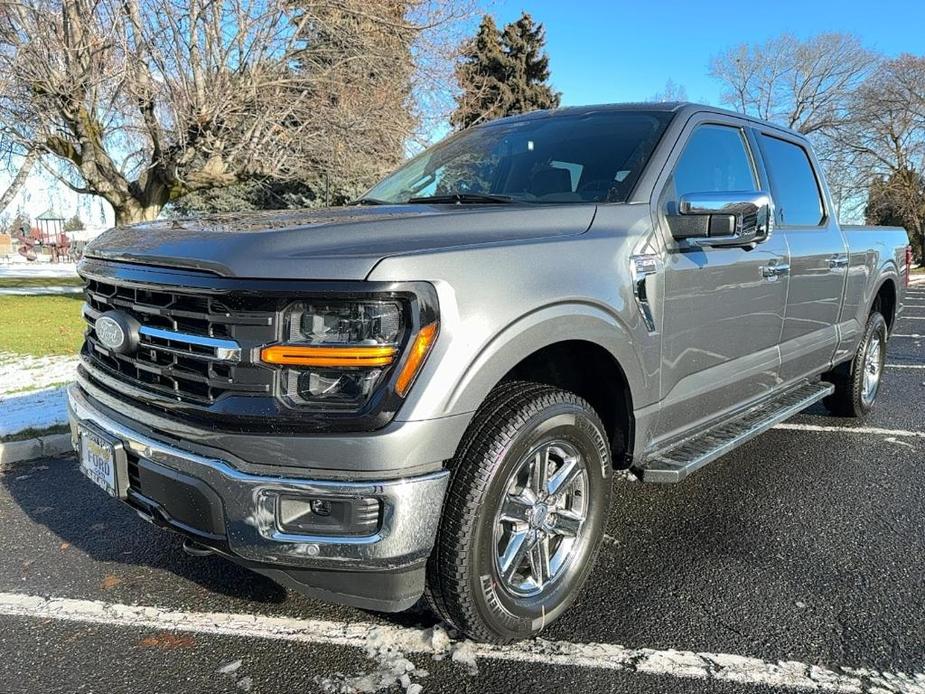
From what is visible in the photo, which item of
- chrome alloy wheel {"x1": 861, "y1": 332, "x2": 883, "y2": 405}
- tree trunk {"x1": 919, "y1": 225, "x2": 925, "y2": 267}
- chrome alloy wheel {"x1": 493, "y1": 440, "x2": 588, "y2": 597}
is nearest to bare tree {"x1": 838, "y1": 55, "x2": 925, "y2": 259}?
tree trunk {"x1": 919, "y1": 225, "x2": 925, "y2": 267}

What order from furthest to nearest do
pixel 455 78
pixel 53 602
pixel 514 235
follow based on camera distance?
1. pixel 455 78
2. pixel 53 602
3. pixel 514 235

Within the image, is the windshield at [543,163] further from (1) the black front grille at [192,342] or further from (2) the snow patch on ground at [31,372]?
(2) the snow patch on ground at [31,372]

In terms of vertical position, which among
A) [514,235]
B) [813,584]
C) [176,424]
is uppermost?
[514,235]

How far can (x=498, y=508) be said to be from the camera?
2281mm

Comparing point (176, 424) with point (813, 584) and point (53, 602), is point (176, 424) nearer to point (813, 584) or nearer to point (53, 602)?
point (53, 602)

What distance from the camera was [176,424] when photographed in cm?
217

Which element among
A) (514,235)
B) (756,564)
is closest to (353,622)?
(514,235)

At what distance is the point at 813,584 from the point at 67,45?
10.9m

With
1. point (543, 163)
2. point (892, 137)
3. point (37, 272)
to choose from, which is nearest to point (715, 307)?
point (543, 163)

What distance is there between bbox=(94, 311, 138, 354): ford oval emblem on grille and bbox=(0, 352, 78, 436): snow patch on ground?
8.68 feet

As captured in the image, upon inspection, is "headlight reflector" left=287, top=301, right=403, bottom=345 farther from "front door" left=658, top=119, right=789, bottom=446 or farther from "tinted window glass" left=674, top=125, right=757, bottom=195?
"tinted window glass" left=674, top=125, right=757, bottom=195

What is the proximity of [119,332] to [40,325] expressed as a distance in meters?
8.70

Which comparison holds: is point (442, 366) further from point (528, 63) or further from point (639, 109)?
point (528, 63)

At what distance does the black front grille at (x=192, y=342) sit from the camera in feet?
→ 6.57
